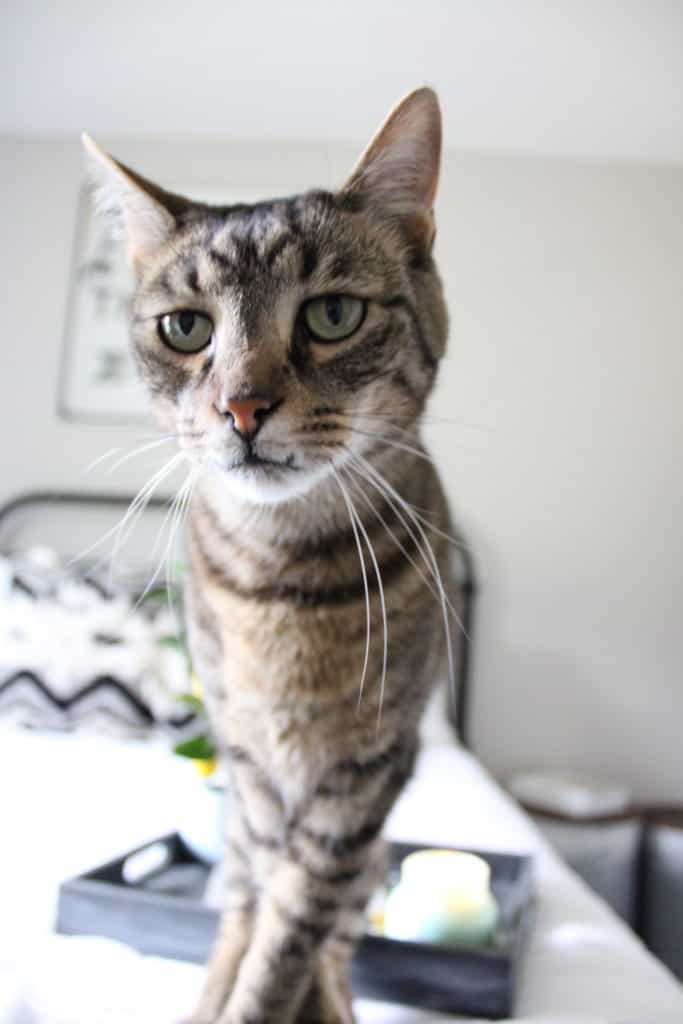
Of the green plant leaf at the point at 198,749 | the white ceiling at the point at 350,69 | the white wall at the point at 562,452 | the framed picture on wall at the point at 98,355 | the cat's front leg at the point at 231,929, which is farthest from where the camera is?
the framed picture on wall at the point at 98,355

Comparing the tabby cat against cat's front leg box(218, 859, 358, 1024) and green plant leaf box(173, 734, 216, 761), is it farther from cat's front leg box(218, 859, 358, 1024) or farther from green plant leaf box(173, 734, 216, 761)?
green plant leaf box(173, 734, 216, 761)

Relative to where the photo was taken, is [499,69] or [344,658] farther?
[499,69]

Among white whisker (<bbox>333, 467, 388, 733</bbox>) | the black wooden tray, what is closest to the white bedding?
the black wooden tray

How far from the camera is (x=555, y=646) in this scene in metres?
2.34

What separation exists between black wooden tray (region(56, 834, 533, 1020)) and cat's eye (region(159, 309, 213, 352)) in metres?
0.49

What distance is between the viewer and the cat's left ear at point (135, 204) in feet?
2.26

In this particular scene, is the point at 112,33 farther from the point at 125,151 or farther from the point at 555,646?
the point at 555,646

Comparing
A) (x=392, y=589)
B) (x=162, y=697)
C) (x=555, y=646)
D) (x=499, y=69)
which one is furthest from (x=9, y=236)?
(x=392, y=589)

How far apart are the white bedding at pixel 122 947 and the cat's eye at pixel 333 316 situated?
39 cm

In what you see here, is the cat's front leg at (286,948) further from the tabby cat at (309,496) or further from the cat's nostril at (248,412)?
the cat's nostril at (248,412)

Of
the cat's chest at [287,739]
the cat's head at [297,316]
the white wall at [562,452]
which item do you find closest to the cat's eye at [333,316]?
the cat's head at [297,316]

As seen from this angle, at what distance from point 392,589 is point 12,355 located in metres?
2.11

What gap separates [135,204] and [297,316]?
20 centimetres

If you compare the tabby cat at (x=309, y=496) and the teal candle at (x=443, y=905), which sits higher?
the tabby cat at (x=309, y=496)
